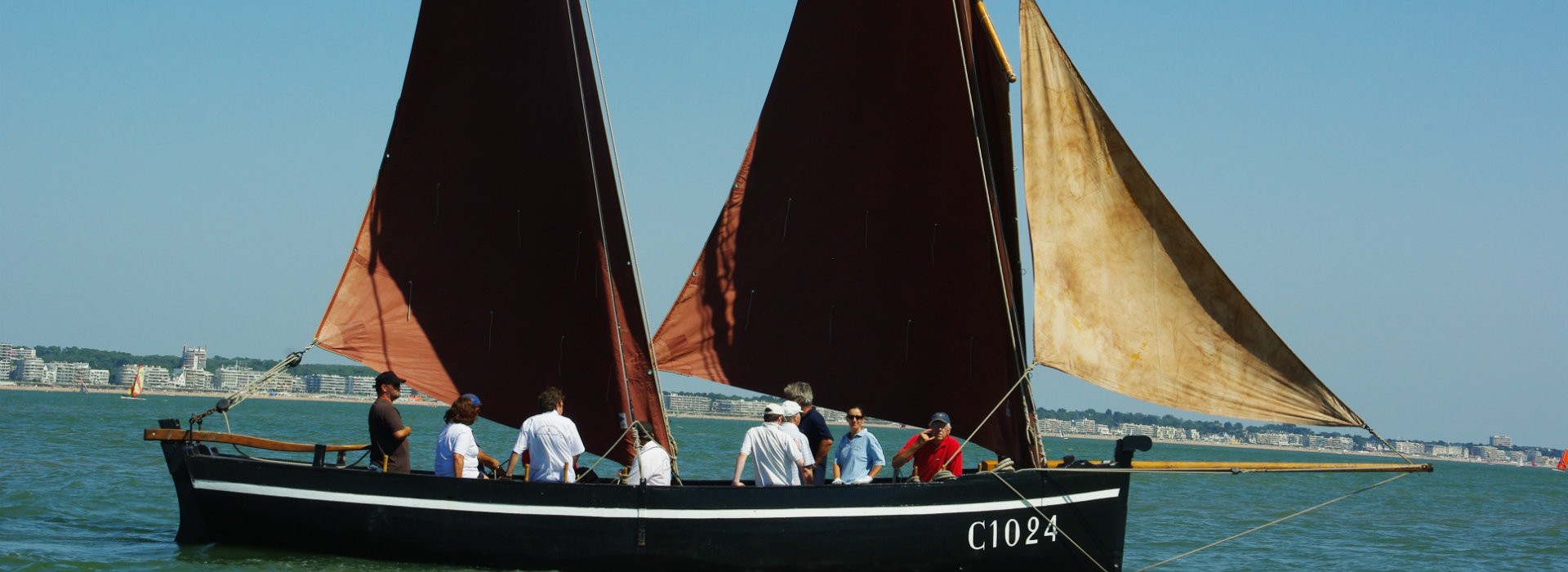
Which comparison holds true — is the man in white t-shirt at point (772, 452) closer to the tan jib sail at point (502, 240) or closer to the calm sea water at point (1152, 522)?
the tan jib sail at point (502, 240)

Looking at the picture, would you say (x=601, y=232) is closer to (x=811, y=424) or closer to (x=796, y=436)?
(x=811, y=424)

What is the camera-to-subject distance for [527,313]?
15.3 m

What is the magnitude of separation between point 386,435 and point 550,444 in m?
1.67

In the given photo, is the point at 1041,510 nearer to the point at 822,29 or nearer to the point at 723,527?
the point at 723,527

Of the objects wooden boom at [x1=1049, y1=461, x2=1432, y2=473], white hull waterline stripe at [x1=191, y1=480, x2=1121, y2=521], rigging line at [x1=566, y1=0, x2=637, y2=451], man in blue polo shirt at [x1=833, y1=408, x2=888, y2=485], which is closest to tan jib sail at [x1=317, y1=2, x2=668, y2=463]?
rigging line at [x1=566, y1=0, x2=637, y2=451]

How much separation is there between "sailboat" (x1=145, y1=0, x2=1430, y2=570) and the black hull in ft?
0.08

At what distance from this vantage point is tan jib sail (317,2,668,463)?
1497 centimetres

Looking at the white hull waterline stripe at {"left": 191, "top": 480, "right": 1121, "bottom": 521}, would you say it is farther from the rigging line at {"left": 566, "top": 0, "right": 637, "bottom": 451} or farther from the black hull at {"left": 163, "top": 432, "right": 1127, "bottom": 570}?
the rigging line at {"left": 566, "top": 0, "right": 637, "bottom": 451}

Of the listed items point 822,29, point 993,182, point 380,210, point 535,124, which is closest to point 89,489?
point 380,210

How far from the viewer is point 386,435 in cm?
1401

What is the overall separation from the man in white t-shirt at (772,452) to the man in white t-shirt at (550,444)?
1.49 meters

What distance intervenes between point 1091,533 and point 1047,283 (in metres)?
2.40

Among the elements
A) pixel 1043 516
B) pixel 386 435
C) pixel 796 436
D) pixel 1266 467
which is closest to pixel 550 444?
pixel 386 435

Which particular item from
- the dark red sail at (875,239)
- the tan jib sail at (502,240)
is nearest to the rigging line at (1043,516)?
the dark red sail at (875,239)
